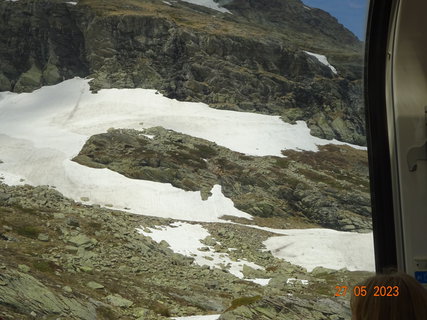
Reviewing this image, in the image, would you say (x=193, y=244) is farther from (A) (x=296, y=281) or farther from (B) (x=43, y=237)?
(B) (x=43, y=237)

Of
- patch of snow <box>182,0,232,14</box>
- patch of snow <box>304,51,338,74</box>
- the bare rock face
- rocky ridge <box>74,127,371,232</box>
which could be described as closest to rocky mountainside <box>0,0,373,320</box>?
the bare rock face

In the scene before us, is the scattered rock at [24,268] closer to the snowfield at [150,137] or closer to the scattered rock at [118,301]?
the scattered rock at [118,301]

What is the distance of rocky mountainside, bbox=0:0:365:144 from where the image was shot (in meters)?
63.7

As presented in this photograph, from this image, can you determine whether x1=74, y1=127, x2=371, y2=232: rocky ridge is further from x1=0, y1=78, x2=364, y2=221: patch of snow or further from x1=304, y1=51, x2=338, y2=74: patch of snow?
x1=304, y1=51, x2=338, y2=74: patch of snow

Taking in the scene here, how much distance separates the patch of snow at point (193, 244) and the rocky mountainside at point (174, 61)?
37.5 meters

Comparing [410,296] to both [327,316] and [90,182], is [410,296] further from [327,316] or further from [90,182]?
[90,182]

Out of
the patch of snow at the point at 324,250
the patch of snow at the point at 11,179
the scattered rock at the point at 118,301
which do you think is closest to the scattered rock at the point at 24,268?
the scattered rock at the point at 118,301

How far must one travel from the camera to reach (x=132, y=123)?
49031 millimetres

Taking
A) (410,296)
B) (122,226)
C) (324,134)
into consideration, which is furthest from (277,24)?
(410,296)

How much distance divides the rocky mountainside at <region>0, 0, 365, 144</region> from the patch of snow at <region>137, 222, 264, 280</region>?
37.5 meters

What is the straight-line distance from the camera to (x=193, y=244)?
2130 cm

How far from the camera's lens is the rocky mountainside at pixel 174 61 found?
6372 cm

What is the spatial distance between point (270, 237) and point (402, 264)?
22.4 meters

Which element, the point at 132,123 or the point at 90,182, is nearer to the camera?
the point at 90,182
